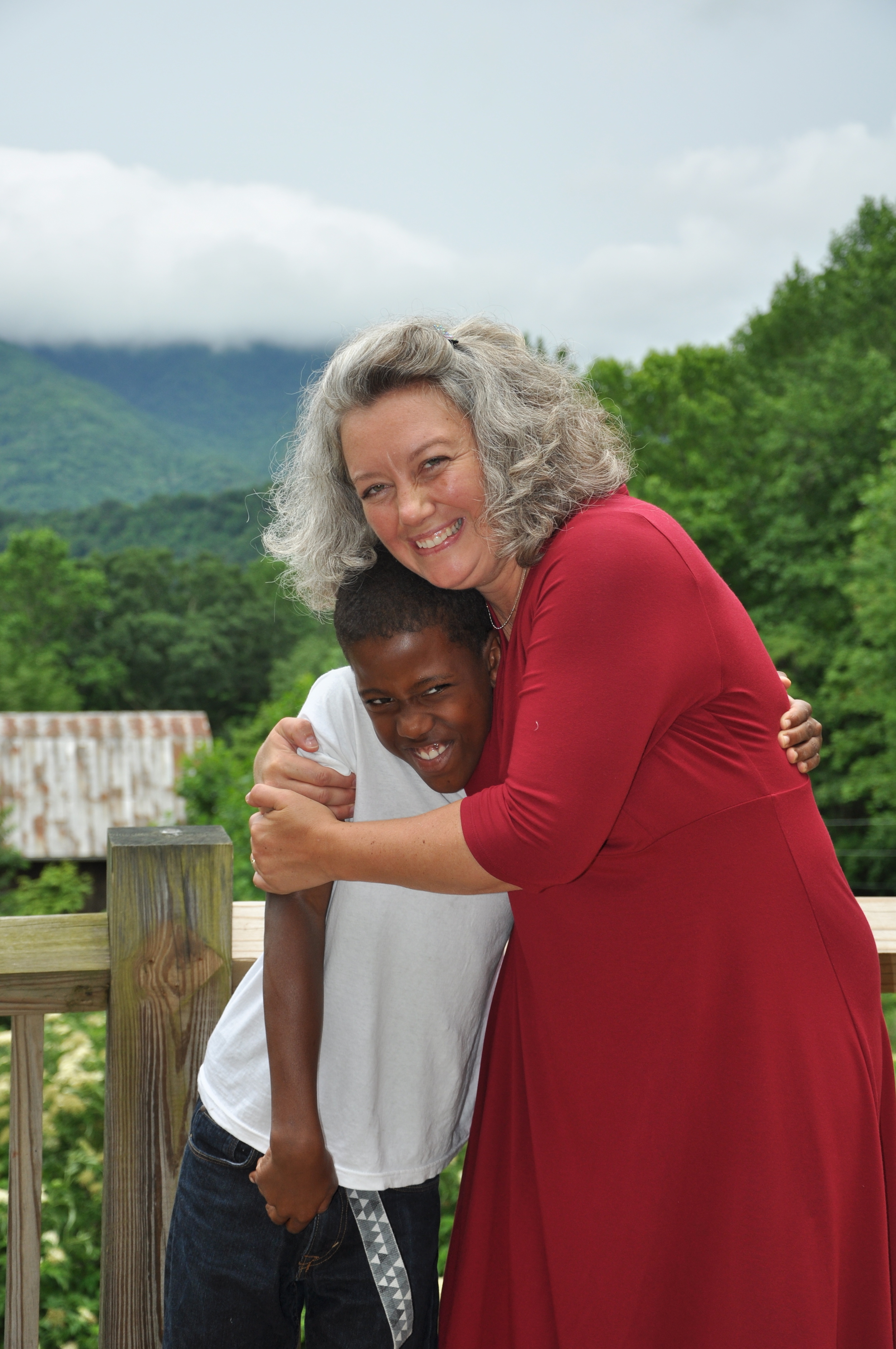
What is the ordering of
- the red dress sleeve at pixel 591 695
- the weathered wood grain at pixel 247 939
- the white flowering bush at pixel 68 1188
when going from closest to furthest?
the red dress sleeve at pixel 591 695 → the weathered wood grain at pixel 247 939 → the white flowering bush at pixel 68 1188

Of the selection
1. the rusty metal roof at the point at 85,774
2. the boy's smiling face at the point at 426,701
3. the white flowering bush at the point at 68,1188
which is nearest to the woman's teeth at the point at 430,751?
the boy's smiling face at the point at 426,701

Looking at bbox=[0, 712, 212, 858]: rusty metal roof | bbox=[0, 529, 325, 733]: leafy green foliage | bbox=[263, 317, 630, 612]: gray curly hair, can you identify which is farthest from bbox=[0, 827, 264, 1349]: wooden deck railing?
bbox=[0, 529, 325, 733]: leafy green foliage

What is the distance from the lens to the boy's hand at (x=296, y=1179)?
4.53ft

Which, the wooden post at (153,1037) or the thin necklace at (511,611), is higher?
the thin necklace at (511,611)

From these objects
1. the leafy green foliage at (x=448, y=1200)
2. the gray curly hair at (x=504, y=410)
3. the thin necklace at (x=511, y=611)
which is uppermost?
→ the gray curly hair at (x=504, y=410)

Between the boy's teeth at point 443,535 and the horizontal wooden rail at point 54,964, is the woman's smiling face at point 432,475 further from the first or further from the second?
the horizontal wooden rail at point 54,964

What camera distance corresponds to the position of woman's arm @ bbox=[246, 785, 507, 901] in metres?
1.31

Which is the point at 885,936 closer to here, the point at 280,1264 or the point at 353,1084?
the point at 353,1084

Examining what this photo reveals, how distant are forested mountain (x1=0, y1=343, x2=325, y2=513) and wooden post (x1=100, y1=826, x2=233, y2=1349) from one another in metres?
64.6

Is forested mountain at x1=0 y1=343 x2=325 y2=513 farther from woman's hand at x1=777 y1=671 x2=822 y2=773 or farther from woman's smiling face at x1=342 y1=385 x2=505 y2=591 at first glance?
woman's hand at x1=777 y1=671 x2=822 y2=773

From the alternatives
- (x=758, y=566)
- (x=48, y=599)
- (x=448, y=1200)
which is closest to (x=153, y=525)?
(x=48, y=599)

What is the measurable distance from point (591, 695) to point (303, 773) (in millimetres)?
429

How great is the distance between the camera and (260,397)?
15975 cm

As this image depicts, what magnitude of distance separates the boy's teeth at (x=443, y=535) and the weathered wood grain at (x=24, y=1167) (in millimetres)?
855
